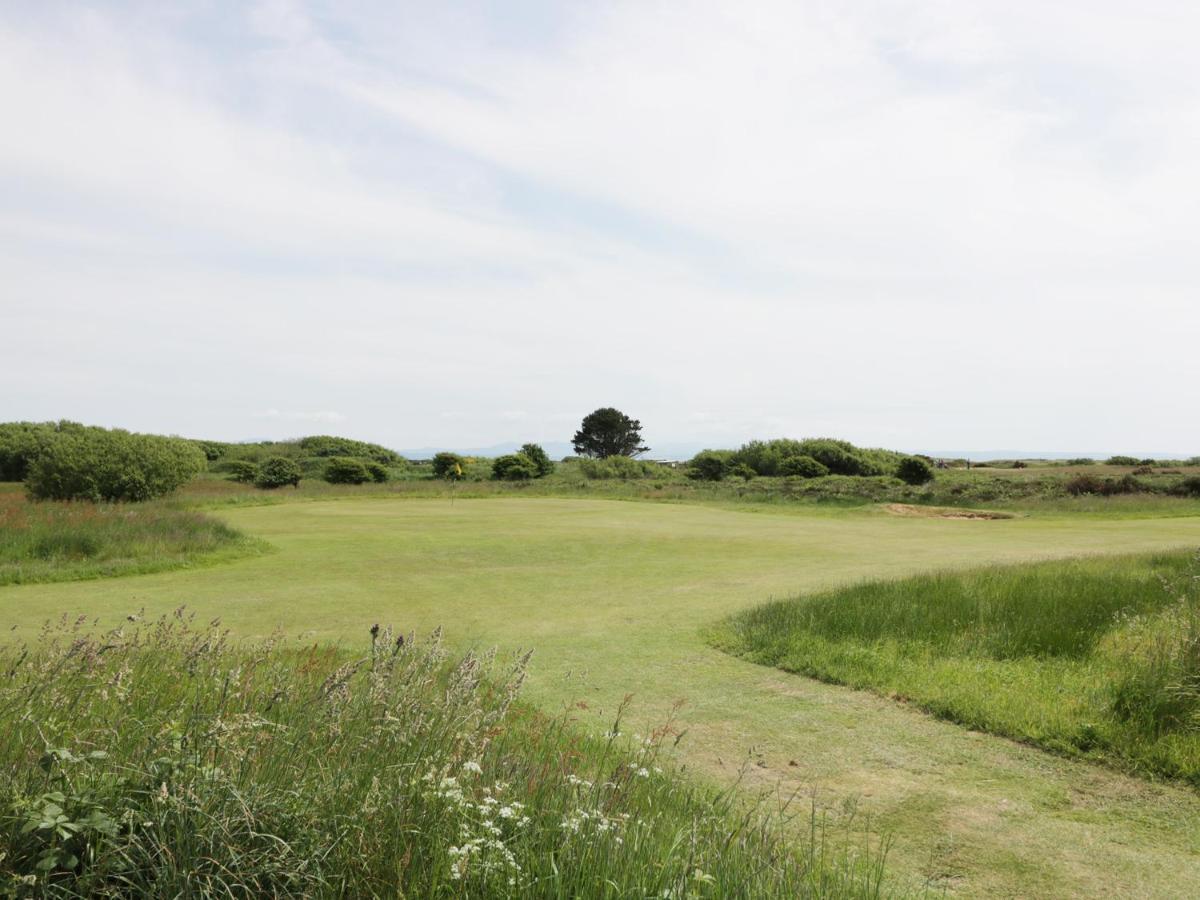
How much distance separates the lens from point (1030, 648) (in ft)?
29.7

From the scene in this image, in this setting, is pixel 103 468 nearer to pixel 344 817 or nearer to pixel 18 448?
pixel 18 448

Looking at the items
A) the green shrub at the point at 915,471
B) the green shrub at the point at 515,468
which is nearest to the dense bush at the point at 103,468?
the green shrub at the point at 515,468

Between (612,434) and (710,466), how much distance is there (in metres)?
23.2

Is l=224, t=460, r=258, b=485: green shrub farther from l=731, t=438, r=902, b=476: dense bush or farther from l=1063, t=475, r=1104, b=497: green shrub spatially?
l=1063, t=475, r=1104, b=497: green shrub

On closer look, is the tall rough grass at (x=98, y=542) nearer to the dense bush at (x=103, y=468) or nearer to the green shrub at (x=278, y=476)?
the dense bush at (x=103, y=468)

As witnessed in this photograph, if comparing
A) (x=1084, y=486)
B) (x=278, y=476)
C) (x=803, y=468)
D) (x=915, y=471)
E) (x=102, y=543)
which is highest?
(x=803, y=468)

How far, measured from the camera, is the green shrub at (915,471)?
4269 centimetres

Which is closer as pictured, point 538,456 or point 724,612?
point 724,612

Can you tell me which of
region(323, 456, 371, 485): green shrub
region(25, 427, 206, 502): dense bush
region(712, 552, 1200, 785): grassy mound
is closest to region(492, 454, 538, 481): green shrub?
region(323, 456, 371, 485): green shrub

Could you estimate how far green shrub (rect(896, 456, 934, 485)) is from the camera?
42.7 metres

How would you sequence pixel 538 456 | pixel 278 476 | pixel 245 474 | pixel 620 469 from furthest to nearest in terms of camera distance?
1. pixel 620 469
2. pixel 538 456
3. pixel 245 474
4. pixel 278 476

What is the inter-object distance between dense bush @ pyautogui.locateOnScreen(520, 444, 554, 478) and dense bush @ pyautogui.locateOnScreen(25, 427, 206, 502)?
2626cm

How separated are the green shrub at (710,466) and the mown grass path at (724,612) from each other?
2851 centimetres

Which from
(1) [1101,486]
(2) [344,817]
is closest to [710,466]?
(1) [1101,486]
